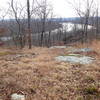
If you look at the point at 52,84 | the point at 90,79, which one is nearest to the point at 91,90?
the point at 90,79

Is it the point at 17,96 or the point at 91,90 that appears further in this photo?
the point at 91,90

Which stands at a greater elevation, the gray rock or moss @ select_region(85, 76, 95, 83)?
moss @ select_region(85, 76, 95, 83)

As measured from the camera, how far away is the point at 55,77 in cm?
420

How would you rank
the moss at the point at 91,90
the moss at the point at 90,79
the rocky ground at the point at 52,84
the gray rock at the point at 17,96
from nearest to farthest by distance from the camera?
1. the gray rock at the point at 17,96
2. the rocky ground at the point at 52,84
3. the moss at the point at 91,90
4. the moss at the point at 90,79

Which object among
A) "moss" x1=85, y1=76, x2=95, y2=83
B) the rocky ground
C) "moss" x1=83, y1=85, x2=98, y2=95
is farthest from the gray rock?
"moss" x1=85, y1=76, x2=95, y2=83

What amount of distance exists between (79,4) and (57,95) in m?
17.7

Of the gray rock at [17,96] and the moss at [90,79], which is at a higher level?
the moss at [90,79]

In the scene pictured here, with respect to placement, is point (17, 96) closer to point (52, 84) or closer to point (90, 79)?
point (52, 84)

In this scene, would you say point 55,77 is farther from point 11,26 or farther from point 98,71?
point 11,26

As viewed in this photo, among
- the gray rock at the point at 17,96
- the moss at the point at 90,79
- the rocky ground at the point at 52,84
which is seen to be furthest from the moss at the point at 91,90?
the gray rock at the point at 17,96

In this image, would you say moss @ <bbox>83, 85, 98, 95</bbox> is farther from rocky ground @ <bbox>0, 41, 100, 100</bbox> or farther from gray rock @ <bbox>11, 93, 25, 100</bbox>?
gray rock @ <bbox>11, 93, 25, 100</bbox>

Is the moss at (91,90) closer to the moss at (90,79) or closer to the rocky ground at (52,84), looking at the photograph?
the rocky ground at (52,84)

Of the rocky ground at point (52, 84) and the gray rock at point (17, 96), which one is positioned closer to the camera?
the gray rock at point (17, 96)

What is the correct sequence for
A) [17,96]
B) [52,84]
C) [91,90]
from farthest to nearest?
[52,84]
[91,90]
[17,96]
